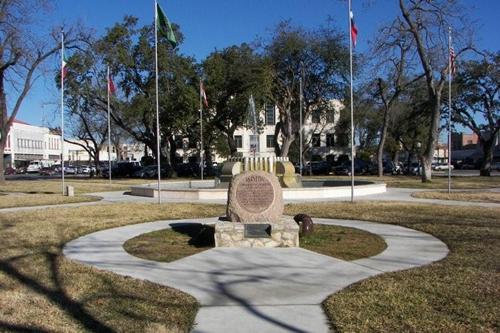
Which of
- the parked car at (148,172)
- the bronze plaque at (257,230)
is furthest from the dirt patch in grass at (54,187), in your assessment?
the bronze plaque at (257,230)

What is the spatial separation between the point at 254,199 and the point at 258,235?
0.83m

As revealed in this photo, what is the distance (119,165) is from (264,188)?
Result: 48577mm

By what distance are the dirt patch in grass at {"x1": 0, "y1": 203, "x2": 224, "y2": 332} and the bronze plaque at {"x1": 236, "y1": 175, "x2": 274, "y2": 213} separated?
11.0 feet

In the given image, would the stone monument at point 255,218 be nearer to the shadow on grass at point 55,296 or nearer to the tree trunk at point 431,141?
the shadow on grass at point 55,296

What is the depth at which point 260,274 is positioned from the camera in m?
7.73

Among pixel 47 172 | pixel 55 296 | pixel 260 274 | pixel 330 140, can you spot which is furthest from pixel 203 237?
pixel 330 140

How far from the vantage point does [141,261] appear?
884 centimetres

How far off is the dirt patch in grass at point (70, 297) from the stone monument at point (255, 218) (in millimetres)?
2776

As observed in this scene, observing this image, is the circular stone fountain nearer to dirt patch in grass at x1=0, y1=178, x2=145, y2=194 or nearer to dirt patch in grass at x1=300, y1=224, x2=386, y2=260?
dirt patch in grass at x1=0, y1=178, x2=145, y2=194

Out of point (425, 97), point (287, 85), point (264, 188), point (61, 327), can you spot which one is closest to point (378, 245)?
point (264, 188)

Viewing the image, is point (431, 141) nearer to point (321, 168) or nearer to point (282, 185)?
point (282, 185)

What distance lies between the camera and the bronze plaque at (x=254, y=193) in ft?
34.7

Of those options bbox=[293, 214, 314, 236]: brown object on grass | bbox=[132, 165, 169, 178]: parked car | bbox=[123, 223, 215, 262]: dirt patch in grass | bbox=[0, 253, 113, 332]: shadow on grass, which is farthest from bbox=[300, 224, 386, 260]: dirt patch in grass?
bbox=[132, 165, 169, 178]: parked car

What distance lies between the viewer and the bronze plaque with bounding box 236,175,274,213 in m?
10.6
